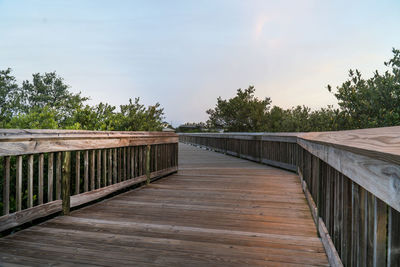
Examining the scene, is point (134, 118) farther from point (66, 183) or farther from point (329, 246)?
point (329, 246)

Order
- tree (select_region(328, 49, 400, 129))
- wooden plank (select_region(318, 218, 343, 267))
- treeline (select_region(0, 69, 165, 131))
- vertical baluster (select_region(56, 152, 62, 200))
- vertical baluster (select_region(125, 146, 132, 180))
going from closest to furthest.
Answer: wooden plank (select_region(318, 218, 343, 267))
vertical baluster (select_region(56, 152, 62, 200))
treeline (select_region(0, 69, 165, 131))
vertical baluster (select_region(125, 146, 132, 180))
tree (select_region(328, 49, 400, 129))

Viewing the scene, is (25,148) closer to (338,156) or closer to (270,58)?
(338,156)

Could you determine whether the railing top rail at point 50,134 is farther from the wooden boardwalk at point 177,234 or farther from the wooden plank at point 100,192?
the wooden boardwalk at point 177,234

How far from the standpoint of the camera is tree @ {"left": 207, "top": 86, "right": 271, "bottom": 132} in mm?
30947

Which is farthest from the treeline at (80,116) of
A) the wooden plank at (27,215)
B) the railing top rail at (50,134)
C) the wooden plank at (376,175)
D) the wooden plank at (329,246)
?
the wooden plank at (376,175)

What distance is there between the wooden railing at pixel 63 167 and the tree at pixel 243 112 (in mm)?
26737

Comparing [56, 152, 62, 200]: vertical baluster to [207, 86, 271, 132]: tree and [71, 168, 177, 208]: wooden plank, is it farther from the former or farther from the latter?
[207, 86, 271, 132]: tree

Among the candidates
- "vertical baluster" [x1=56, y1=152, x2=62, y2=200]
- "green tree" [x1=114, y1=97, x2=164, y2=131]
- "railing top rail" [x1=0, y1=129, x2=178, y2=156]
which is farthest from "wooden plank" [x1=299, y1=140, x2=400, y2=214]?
"green tree" [x1=114, y1=97, x2=164, y2=131]

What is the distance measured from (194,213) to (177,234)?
2.28 feet

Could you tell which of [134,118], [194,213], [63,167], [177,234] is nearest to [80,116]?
[134,118]

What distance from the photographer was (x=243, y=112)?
102 feet

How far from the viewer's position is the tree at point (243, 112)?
3095 cm

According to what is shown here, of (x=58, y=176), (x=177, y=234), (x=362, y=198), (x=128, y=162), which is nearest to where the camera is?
(x=362, y=198)

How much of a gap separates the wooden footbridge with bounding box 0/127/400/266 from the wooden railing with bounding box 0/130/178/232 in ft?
0.04
